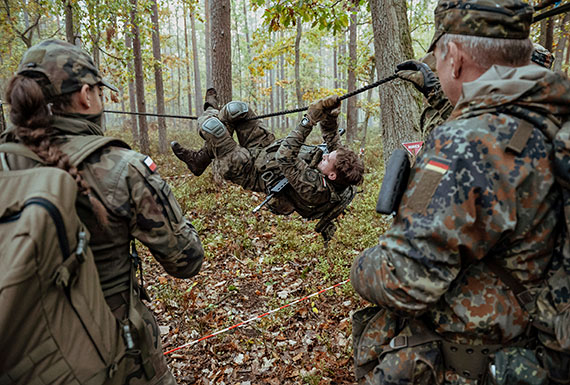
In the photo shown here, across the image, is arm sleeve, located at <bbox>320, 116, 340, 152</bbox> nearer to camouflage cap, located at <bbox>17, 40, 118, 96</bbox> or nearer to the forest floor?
the forest floor

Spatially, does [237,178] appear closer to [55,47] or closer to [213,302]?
[213,302]

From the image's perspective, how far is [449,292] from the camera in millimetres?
1612

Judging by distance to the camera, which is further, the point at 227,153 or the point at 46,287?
the point at 227,153

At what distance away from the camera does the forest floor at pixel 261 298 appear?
3.89 meters

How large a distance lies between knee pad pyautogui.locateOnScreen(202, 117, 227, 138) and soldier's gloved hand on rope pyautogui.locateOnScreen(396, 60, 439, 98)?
2.59m

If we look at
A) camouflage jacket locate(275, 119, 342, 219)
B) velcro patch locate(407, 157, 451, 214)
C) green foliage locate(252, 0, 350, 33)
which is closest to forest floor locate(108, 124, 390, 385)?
camouflage jacket locate(275, 119, 342, 219)

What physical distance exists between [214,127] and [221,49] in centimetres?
337

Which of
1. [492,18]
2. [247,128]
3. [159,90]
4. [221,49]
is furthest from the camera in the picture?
[159,90]

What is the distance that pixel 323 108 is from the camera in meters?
3.84

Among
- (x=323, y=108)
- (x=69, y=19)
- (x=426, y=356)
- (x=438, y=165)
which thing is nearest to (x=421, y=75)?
(x=323, y=108)

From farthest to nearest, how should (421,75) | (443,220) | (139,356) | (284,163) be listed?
(284,163) < (421,75) < (139,356) < (443,220)

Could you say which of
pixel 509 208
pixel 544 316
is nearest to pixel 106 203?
Answer: pixel 509 208

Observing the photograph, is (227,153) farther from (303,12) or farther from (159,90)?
(159,90)

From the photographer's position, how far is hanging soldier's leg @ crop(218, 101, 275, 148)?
4703 mm
